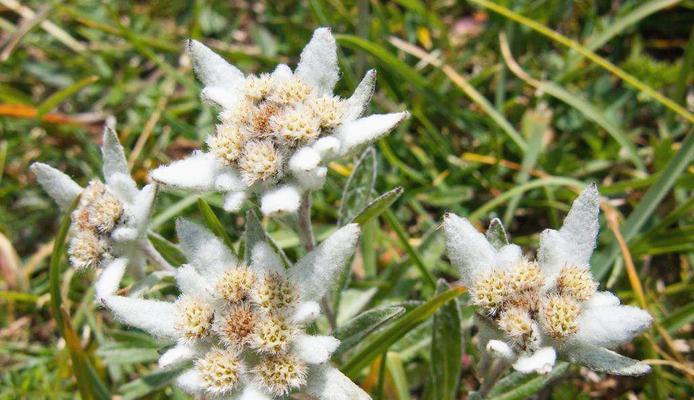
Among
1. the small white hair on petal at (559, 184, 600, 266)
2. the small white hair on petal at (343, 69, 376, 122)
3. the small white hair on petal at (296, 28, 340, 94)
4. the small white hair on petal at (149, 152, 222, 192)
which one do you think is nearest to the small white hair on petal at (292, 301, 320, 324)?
the small white hair on petal at (149, 152, 222, 192)

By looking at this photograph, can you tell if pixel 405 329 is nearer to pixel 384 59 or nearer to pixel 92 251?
pixel 92 251

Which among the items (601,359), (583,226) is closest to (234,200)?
(583,226)

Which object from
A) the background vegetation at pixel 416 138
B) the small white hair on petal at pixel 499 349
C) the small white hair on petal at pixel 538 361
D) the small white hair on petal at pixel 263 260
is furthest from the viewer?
the background vegetation at pixel 416 138

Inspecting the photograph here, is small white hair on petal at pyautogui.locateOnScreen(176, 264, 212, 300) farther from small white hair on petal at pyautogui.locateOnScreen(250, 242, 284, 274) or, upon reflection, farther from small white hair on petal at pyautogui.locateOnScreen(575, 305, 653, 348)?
small white hair on petal at pyautogui.locateOnScreen(575, 305, 653, 348)

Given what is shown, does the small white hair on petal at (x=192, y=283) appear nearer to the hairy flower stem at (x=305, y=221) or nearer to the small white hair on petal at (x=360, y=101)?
the hairy flower stem at (x=305, y=221)

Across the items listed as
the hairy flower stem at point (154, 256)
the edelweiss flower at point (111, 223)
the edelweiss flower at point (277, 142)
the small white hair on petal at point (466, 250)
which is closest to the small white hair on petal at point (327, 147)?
the edelweiss flower at point (277, 142)
